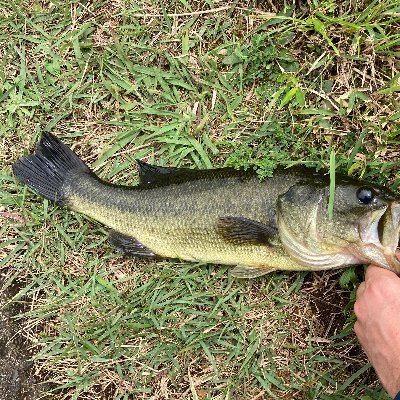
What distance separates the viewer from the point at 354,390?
4.02 meters

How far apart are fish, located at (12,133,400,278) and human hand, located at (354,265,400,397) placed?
0.11 meters

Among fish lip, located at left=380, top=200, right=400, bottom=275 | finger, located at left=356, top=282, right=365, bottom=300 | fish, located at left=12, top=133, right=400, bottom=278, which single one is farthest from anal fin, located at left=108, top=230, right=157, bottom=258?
fish lip, located at left=380, top=200, right=400, bottom=275

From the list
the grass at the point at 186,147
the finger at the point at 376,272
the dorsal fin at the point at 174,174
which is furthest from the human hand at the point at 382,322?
the dorsal fin at the point at 174,174

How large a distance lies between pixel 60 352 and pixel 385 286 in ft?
8.44

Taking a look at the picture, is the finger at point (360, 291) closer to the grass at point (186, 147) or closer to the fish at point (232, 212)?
the fish at point (232, 212)

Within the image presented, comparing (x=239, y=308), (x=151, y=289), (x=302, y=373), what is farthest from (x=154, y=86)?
(x=302, y=373)

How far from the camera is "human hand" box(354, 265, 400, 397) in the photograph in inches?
132

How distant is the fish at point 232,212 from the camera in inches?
137

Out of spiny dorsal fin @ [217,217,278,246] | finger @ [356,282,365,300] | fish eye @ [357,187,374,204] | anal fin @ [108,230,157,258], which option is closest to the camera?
fish eye @ [357,187,374,204]

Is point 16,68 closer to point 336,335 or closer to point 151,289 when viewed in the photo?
point 151,289

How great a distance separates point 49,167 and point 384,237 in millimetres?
2597

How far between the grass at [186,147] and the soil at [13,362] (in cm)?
10

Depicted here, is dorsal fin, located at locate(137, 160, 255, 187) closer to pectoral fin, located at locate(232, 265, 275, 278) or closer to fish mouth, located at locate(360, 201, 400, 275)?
pectoral fin, located at locate(232, 265, 275, 278)

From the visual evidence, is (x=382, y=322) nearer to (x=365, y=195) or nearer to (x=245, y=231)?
(x=365, y=195)
